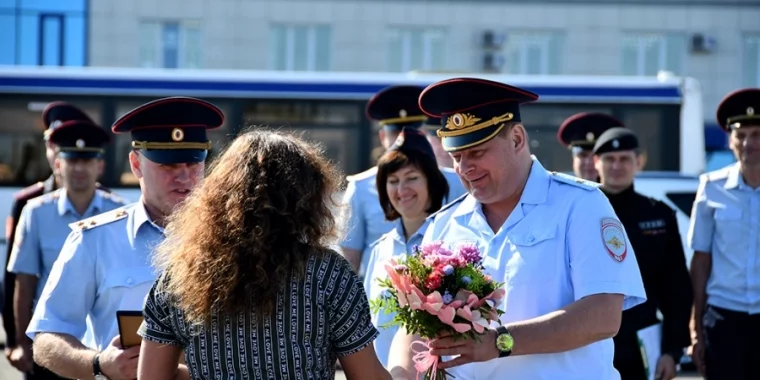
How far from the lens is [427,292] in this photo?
2.98 metres

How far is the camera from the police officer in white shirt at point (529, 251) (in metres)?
3.10

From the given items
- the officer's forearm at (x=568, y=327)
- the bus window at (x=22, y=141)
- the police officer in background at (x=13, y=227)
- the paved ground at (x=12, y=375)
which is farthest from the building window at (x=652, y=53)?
the officer's forearm at (x=568, y=327)

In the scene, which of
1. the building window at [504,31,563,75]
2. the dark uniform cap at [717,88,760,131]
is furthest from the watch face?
the building window at [504,31,563,75]

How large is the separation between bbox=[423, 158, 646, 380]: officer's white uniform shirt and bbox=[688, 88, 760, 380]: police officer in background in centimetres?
272

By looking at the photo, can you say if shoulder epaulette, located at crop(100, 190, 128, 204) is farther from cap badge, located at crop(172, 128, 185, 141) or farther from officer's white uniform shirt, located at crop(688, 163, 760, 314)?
officer's white uniform shirt, located at crop(688, 163, 760, 314)

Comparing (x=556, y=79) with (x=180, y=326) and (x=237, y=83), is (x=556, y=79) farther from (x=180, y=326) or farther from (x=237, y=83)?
(x=180, y=326)

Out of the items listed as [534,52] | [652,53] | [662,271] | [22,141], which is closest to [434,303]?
[662,271]

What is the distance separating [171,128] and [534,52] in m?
21.4

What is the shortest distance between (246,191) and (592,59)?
73.6 ft

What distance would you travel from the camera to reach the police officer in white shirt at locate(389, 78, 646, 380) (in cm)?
310

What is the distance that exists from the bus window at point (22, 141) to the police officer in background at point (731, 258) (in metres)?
8.81

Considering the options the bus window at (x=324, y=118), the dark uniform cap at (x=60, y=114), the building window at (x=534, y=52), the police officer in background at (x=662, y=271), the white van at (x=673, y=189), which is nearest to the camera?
the police officer in background at (x=662, y=271)

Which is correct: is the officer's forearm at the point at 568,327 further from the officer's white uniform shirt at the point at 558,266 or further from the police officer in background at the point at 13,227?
the police officer in background at the point at 13,227

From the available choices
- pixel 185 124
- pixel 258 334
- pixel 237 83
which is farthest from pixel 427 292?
pixel 237 83
